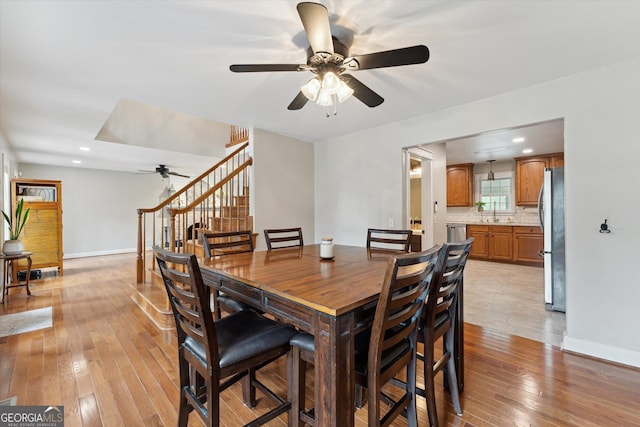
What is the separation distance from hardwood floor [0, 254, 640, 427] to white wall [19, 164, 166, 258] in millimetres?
5178

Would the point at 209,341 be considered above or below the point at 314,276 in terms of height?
below

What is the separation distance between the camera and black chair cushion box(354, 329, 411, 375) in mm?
1267

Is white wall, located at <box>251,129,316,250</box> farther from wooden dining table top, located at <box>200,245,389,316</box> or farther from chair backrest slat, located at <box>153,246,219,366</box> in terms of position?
chair backrest slat, located at <box>153,246,219,366</box>

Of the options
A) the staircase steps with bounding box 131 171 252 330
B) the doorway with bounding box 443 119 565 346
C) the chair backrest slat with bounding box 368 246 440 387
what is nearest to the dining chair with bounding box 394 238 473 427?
the chair backrest slat with bounding box 368 246 440 387

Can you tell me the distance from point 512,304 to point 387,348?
3.20 metres

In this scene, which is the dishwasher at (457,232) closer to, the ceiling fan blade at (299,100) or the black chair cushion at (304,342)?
the ceiling fan blade at (299,100)

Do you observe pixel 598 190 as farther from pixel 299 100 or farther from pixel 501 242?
pixel 501 242

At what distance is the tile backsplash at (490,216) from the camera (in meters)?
6.10

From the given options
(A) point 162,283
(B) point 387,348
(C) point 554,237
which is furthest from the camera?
(A) point 162,283

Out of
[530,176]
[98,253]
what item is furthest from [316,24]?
[98,253]

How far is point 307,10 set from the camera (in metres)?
1.29

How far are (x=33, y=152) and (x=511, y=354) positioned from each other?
Answer: 26.4 ft

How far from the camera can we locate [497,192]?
260 inches

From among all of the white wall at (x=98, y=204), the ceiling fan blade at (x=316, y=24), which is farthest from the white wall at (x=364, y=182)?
the white wall at (x=98, y=204)
